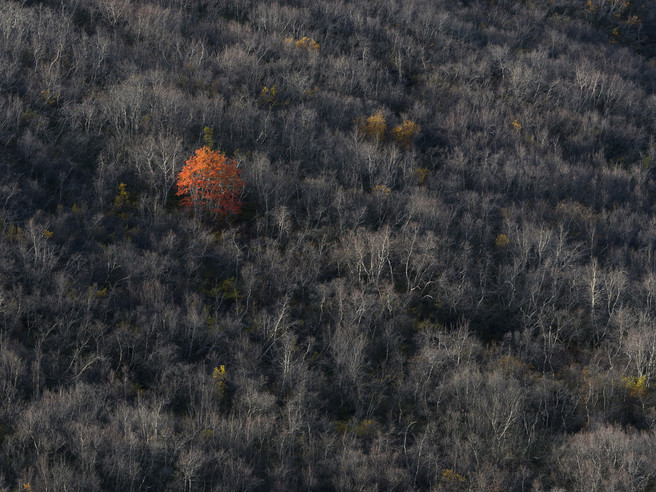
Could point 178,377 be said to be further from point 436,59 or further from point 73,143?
point 436,59

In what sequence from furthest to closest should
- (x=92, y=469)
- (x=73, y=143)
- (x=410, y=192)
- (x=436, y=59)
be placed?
(x=436, y=59), (x=410, y=192), (x=73, y=143), (x=92, y=469)

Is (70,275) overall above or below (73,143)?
below

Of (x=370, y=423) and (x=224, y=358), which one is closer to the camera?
(x=370, y=423)

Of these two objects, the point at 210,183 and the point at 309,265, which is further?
the point at 210,183

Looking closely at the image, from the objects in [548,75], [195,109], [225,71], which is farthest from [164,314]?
[548,75]

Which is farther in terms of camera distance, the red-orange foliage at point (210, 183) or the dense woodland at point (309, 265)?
Result: the red-orange foliage at point (210, 183)

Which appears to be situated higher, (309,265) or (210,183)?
(210,183)
